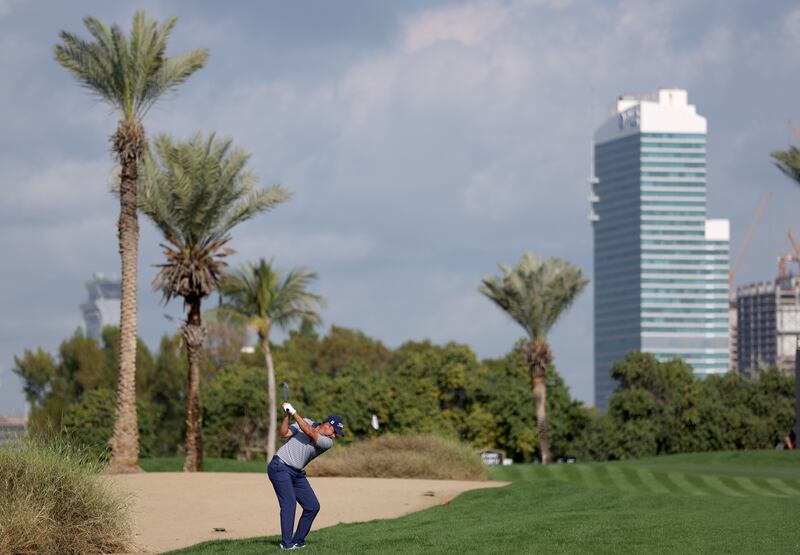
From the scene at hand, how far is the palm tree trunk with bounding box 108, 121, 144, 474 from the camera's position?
111 feet

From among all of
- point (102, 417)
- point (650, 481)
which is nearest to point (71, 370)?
point (102, 417)

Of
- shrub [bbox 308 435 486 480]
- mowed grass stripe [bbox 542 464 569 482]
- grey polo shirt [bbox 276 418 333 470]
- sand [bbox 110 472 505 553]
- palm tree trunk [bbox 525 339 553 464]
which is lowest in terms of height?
sand [bbox 110 472 505 553]

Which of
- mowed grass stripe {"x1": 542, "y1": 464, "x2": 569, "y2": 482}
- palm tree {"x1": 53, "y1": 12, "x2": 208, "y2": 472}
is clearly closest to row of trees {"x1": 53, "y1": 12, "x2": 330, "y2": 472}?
palm tree {"x1": 53, "y1": 12, "x2": 208, "y2": 472}

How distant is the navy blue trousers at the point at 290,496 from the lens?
51.9 ft

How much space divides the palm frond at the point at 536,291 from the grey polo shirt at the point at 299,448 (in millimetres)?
46741

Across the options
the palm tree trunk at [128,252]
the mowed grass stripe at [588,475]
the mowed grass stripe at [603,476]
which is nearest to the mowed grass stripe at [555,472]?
the mowed grass stripe at [588,475]

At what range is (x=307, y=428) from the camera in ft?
50.8

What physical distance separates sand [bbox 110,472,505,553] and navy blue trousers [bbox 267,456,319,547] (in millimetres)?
2785

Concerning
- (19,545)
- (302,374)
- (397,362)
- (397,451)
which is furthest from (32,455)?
(397,362)

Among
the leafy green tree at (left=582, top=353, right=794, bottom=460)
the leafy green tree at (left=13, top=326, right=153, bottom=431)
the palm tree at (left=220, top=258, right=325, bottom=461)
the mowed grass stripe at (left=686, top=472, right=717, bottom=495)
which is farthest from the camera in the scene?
the leafy green tree at (left=13, top=326, right=153, bottom=431)

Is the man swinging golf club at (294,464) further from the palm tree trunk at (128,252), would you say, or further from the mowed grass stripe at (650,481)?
the palm tree trunk at (128,252)

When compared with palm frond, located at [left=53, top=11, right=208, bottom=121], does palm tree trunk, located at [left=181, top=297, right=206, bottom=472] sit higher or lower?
lower

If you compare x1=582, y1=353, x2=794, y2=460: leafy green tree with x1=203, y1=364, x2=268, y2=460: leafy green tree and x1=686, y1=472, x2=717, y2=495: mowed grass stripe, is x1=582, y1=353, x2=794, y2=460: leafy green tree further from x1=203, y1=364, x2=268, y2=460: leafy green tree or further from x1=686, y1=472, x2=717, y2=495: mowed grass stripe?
x1=686, y1=472, x2=717, y2=495: mowed grass stripe

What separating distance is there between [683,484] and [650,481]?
4.32 ft
